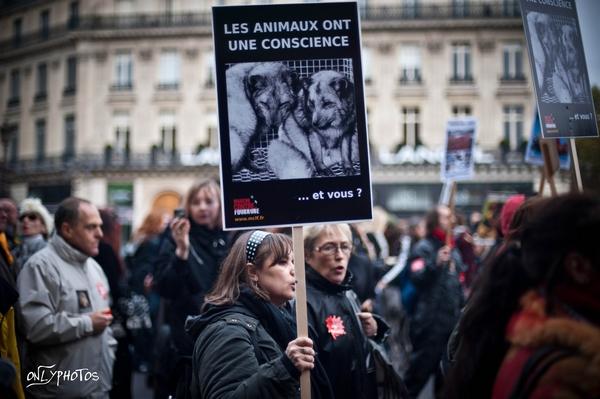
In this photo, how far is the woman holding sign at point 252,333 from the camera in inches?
104

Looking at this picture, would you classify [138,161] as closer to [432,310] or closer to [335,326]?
[432,310]

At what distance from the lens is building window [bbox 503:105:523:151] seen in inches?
1374

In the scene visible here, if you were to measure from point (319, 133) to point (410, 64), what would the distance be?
111 feet

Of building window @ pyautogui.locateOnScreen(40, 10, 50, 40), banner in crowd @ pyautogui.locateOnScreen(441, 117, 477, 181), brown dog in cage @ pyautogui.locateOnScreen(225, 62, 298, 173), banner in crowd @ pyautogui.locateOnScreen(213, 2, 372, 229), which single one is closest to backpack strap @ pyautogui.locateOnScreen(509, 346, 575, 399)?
banner in crowd @ pyautogui.locateOnScreen(213, 2, 372, 229)

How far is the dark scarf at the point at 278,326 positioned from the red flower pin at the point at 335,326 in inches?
12.3

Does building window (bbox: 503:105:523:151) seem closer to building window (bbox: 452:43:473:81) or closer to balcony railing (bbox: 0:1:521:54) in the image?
building window (bbox: 452:43:473:81)

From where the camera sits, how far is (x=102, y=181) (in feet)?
120

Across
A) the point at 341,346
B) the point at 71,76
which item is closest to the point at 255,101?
the point at 341,346

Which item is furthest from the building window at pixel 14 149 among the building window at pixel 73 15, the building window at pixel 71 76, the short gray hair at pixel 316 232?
the short gray hair at pixel 316 232

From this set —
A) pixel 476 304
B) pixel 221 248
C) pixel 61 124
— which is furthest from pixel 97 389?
pixel 61 124

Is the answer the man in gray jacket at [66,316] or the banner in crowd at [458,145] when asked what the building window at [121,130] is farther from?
the man in gray jacket at [66,316]

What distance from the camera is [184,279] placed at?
4.79 metres

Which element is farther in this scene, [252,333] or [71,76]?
[71,76]

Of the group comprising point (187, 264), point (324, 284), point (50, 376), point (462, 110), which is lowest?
point (50, 376)
